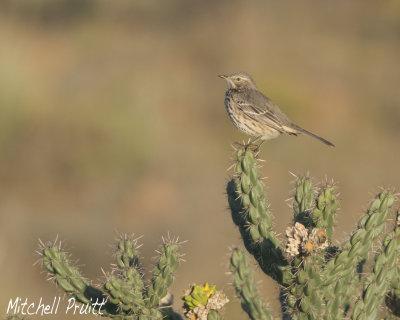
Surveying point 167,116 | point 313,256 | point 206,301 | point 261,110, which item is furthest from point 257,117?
point 167,116

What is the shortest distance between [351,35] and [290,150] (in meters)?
6.11

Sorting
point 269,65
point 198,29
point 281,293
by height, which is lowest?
point 281,293

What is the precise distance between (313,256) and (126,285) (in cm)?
111

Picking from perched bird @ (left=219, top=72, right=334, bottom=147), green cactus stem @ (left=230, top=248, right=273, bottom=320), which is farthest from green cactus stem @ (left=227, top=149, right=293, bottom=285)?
perched bird @ (left=219, top=72, right=334, bottom=147)

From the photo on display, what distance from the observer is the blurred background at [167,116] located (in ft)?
43.8

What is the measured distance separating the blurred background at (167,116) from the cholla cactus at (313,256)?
4.90m

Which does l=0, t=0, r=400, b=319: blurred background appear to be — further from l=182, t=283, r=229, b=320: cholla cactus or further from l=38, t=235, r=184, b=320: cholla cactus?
l=182, t=283, r=229, b=320: cholla cactus

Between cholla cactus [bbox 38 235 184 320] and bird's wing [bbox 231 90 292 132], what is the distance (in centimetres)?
272

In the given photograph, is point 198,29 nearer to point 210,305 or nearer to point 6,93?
point 6,93

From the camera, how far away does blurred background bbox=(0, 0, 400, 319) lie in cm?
1334

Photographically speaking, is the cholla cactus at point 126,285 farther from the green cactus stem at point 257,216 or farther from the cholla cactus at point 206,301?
the green cactus stem at point 257,216

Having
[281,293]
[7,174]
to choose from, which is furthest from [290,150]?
[281,293]

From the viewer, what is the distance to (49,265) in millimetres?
4934

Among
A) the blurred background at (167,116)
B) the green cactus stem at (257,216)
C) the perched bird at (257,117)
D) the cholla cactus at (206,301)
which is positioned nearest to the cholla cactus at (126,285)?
the cholla cactus at (206,301)
